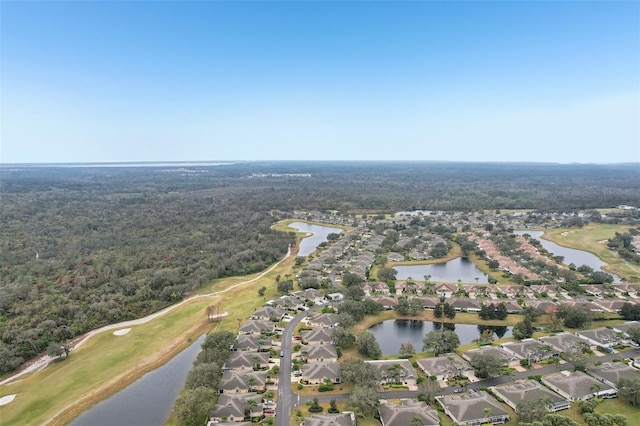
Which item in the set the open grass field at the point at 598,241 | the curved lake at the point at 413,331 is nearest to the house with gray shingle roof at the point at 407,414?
the curved lake at the point at 413,331

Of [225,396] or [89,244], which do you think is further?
[89,244]

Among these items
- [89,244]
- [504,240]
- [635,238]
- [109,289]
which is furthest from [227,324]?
[635,238]

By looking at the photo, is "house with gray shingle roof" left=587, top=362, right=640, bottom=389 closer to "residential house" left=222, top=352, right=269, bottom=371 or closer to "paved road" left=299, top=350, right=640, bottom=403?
"paved road" left=299, top=350, right=640, bottom=403

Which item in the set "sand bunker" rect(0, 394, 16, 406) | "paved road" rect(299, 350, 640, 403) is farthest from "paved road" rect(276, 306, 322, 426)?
"sand bunker" rect(0, 394, 16, 406)

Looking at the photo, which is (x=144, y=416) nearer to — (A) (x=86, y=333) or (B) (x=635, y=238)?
(A) (x=86, y=333)

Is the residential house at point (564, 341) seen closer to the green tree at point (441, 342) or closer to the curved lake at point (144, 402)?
the green tree at point (441, 342)

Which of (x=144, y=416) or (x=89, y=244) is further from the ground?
(x=89, y=244)

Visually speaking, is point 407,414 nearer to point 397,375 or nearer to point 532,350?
point 397,375

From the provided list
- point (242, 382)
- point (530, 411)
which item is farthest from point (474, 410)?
point (242, 382)
